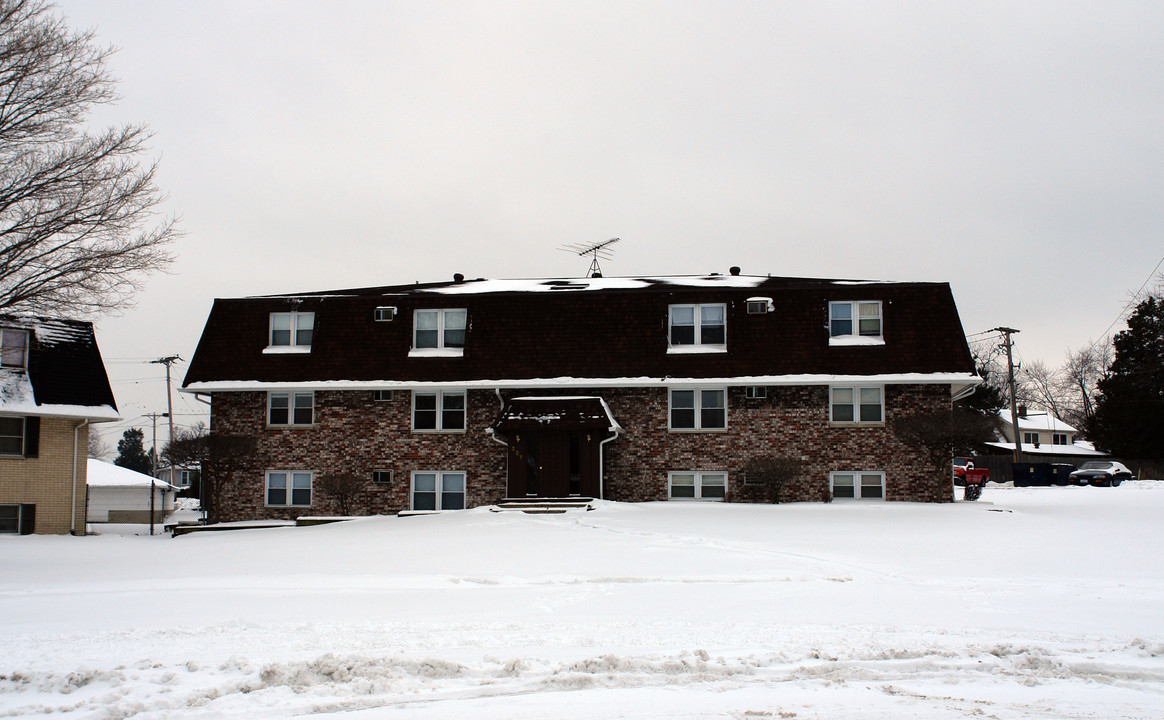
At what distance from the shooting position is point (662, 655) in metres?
8.17

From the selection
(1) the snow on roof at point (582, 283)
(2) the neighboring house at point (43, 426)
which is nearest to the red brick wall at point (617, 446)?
(2) the neighboring house at point (43, 426)

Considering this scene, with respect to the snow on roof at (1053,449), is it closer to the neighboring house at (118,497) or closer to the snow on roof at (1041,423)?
the snow on roof at (1041,423)

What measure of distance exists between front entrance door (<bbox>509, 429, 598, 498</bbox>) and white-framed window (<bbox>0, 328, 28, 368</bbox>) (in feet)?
43.3

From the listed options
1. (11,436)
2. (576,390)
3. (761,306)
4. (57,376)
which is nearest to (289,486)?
(57,376)

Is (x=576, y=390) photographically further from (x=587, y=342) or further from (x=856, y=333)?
(x=856, y=333)

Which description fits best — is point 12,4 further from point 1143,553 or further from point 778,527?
point 1143,553

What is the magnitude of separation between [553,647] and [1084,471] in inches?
1822

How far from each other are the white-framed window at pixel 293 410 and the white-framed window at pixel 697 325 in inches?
414

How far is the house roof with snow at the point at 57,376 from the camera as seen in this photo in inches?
936

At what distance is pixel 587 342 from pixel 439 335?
440 cm

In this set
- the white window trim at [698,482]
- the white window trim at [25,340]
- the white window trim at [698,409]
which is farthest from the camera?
the white window trim at [698,409]

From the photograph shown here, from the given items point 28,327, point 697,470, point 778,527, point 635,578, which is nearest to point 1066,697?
point 635,578

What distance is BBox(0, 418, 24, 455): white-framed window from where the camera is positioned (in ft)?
78.0

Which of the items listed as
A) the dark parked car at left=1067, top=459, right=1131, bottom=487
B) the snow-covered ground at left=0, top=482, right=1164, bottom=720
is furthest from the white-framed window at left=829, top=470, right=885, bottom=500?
the dark parked car at left=1067, top=459, right=1131, bottom=487
